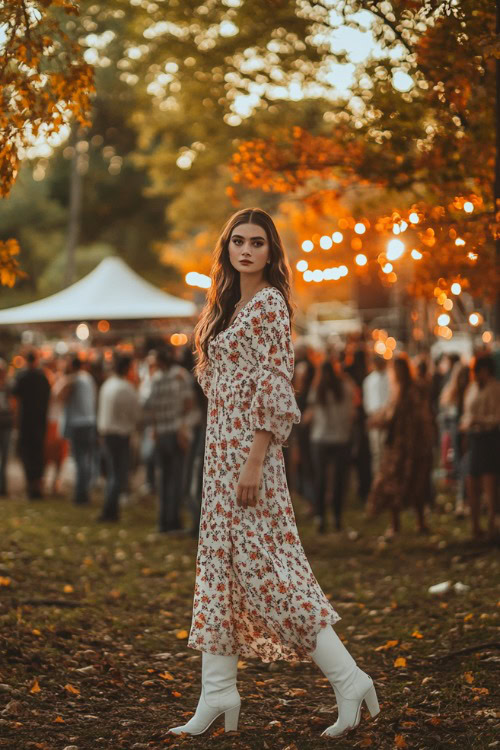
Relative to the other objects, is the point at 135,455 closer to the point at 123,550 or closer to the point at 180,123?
the point at 123,550

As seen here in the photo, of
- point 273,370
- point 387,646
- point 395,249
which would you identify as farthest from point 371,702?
point 395,249

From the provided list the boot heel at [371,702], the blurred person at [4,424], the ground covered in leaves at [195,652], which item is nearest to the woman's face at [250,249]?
the boot heel at [371,702]

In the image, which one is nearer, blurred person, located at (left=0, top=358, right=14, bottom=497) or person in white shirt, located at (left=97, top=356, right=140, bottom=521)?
person in white shirt, located at (left=97, top=356, right=140, bottom=521)

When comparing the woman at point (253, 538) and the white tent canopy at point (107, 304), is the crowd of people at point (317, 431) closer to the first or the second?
the woman at point (253, 538)

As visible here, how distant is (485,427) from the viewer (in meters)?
10.8

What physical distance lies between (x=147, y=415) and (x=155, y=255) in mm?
43079

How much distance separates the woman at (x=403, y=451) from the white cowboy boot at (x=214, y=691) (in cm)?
725

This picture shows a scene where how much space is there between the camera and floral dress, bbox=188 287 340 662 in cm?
482

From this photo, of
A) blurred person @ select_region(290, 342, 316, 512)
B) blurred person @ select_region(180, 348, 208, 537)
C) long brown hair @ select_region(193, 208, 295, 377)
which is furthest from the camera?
blurred person @ select_region(290, 342, 316, 512)

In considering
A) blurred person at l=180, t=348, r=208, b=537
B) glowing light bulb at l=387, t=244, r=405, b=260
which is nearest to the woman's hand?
glowing light bulb at l=387, t=244, r=405, b=260

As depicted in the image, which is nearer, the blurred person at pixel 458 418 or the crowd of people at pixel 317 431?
the crowd of people at pixel 317 431

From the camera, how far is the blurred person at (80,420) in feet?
51.5

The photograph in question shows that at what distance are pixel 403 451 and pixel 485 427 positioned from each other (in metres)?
1.54

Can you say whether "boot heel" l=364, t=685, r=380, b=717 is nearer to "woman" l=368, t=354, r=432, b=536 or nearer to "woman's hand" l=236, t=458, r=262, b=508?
"woman's hand" l=236, t=458, r=262, b=508
